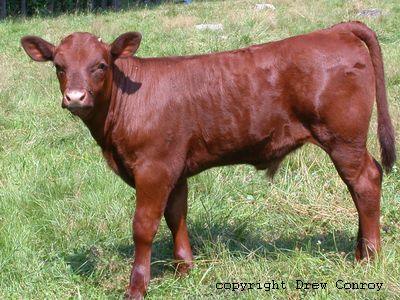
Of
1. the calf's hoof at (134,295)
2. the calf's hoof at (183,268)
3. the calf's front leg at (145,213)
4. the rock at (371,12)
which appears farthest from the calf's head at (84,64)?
the rock at (371,12)

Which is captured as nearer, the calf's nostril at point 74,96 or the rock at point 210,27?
the calf's nostril at point 74,96

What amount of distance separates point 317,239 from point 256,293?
1.13 meters

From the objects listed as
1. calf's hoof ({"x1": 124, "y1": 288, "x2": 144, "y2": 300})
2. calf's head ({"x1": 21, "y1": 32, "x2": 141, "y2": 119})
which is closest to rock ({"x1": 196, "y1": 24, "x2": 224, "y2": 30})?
calf's head ({"x1": 21, "y1": 32, "x2": 141, "y2": 119})

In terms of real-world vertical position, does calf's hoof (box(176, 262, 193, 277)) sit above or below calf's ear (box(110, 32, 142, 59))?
below

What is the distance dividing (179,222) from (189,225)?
0.48m

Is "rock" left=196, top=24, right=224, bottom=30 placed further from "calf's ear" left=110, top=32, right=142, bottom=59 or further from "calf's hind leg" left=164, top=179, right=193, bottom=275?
"calf's ear" left=110, top=32, right=142, bottom=59

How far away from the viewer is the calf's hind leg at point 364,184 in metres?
4.52

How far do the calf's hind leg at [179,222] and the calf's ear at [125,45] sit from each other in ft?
3.28

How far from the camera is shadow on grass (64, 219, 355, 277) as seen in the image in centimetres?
484

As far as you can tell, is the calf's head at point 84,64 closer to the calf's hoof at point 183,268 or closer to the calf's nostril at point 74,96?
the calf's nostril at point 74,96

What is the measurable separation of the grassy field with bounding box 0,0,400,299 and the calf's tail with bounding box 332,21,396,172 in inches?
25.7

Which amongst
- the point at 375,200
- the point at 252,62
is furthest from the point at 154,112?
the point at 375,200

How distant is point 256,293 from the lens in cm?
422

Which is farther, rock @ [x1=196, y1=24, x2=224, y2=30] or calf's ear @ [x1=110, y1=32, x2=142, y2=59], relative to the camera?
rock @ [x1=196, y1=24, x2=224, y2=30]
